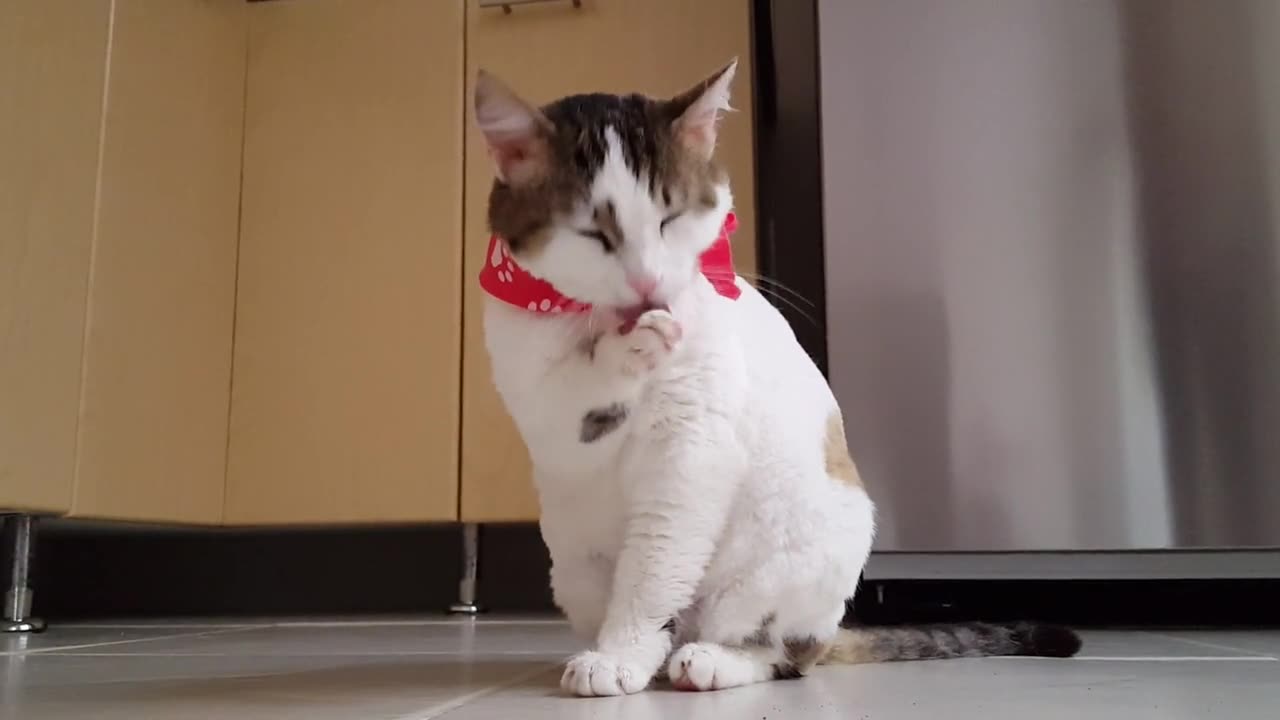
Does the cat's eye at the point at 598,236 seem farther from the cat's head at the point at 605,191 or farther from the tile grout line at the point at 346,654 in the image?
the tile grout line at the point at 346,654

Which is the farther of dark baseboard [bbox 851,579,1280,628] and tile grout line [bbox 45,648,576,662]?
dark baseboard [bbox 851,579,1280,628]

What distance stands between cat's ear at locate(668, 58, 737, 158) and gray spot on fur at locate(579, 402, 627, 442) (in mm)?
240

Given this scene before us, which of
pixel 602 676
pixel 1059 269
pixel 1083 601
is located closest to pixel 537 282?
pixel 602 676

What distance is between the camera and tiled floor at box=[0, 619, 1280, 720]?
0.72 meters

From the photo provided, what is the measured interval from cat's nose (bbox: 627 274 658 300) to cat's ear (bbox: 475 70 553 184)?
Answer: 126 millimetres

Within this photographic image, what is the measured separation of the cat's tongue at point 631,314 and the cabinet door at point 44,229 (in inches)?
40.5

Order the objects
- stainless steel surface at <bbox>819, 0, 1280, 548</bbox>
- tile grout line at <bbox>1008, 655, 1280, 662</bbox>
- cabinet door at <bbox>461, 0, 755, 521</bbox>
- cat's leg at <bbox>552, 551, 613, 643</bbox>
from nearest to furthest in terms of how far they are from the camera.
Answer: cat's leg at <bbox>552, 551, 613, 643</bbox> < tile grout line at <bbox>1008, 655, 1280, 662</bbox> < stainless steel surface at <bbox>819, 0, 1280, 548</bbox> < cabinet door at <bbox>461, 0, 755, 521</bbox>

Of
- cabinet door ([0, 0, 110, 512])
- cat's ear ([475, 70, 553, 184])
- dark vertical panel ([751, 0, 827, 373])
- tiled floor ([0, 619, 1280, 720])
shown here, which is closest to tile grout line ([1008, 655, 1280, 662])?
tiled floor ([0, 619, 1280, 720])

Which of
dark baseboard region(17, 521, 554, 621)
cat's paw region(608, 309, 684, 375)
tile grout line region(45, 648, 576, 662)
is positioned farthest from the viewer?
dark baseboard region(17, 521, 554, 621)

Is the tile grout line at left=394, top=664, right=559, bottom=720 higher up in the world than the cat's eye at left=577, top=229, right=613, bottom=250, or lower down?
lower down

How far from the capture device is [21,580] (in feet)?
5.03

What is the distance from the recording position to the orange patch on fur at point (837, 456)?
3.11 feet

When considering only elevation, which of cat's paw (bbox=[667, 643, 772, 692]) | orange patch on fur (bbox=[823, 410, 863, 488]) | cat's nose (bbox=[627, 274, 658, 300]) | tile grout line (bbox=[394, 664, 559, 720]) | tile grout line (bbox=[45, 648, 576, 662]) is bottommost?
tile grout line (bbox=[45, 648, 576, 662])

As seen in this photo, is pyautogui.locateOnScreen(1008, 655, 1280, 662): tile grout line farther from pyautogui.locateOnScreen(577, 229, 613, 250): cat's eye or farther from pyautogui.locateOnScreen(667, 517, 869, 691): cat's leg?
pyautogui.locateOnScreen(577, 229, 613, 250): cat's eye
